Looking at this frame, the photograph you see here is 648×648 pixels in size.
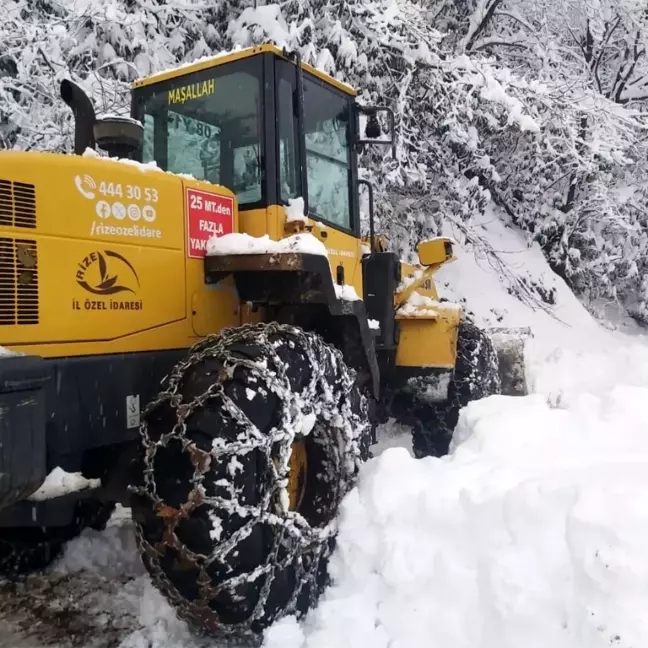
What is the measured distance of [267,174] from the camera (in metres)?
3.75

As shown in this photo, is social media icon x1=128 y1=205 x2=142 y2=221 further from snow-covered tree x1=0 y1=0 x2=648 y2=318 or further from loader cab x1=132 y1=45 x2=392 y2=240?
snow-covered tree x1=0 y1=0 x2=648 y2=318

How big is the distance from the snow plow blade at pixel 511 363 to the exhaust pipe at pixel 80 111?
4.18m

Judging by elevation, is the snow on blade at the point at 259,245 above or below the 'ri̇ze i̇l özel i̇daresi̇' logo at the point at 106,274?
above

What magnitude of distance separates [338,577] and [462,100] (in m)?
7.06

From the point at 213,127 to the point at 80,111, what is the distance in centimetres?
68

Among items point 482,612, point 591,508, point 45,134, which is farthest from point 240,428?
point 45,134

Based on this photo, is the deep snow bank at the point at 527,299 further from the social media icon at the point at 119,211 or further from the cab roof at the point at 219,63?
the social media icon at the point at 119,211

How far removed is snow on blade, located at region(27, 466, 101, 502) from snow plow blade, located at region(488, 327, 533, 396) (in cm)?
459

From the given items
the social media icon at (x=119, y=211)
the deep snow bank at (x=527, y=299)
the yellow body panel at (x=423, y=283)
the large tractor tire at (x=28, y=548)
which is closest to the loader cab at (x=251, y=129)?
the social media icon at (x=119, y=211)

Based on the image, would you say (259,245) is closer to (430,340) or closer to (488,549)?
(488,549)

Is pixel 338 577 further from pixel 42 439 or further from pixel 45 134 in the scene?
pixel 45 134

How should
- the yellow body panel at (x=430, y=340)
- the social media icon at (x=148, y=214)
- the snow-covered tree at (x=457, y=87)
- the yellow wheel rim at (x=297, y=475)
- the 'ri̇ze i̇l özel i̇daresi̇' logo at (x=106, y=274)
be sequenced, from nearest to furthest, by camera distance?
the 'ri̇ze i̇l özel i̇daresi̇' logo at (x=106, y=274)
the social media icon at (x=148, y=214)
the yellow wheel rim at (x=297, y=475)
the yellow body panel at (x=430, y=340)
the snow-covered tree at (x=457, y=87)

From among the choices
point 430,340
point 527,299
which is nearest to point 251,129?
point 430,340

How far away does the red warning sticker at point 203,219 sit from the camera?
11.0 feet
